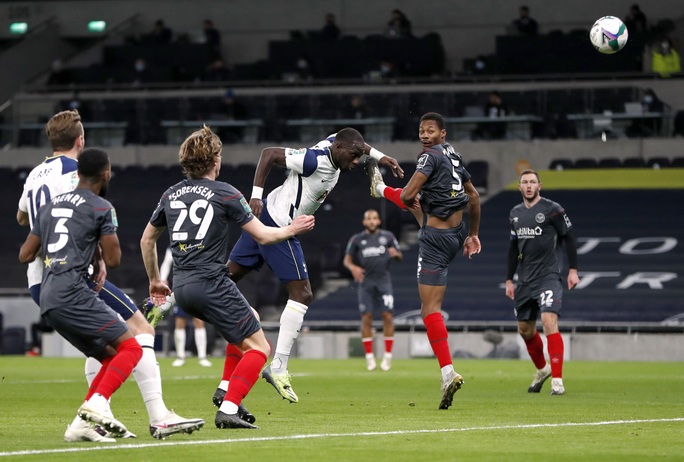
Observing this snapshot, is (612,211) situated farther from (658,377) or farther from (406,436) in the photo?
(406,436)

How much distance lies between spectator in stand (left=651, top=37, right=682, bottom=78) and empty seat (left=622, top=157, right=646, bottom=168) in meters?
2.50

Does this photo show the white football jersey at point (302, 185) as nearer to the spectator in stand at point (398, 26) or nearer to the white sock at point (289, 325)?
the white sock at point (289, 325)

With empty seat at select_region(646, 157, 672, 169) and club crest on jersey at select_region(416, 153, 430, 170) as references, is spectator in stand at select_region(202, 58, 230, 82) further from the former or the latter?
club crest on jersey at select_region(416, 153, 430, 170)

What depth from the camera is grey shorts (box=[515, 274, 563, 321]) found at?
14344 millimetres

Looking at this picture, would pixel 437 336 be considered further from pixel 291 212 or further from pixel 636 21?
pixel 636 21

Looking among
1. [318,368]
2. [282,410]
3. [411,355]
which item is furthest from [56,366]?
[282,410]

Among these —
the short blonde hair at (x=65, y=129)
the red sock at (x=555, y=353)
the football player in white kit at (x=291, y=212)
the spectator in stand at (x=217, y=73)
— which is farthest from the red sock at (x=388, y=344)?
the spectator in stand at (x=217, y=73)

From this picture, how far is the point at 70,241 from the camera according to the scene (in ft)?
26.0

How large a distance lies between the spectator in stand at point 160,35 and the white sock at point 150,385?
30976 mm

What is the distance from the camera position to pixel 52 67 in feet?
129

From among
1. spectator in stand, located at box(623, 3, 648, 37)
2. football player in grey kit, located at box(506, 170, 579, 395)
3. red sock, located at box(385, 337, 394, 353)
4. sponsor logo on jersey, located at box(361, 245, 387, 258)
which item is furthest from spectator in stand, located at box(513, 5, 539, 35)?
football player in grey kit, located at box(506, 170, 579, 395)

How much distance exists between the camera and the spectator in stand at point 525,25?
115 feet

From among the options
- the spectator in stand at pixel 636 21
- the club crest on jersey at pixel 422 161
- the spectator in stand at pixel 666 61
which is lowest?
the club crest on jersey at pixel 422 161

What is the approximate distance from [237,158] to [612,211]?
32.2ft
